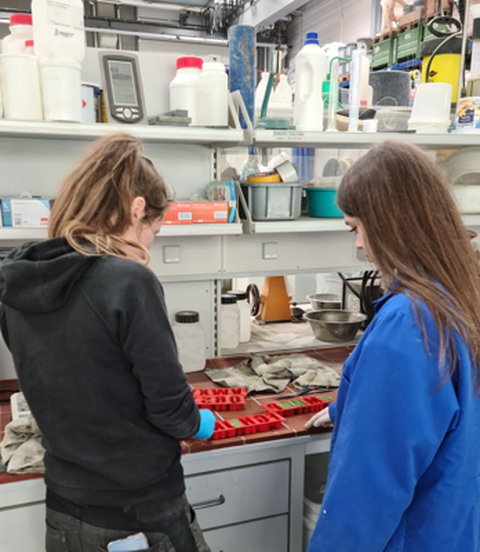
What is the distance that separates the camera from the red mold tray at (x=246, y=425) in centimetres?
140

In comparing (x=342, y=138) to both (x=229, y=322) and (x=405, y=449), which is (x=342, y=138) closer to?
(x=229, y=322)

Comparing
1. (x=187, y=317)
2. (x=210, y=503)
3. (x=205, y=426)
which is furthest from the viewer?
(x=187, y=317)

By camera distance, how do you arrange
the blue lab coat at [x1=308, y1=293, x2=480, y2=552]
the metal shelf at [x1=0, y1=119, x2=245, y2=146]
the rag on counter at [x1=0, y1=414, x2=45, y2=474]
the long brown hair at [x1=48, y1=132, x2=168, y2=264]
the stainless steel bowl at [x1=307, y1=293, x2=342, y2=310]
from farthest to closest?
the stainless steel bowl at [x1=307, y1=293, x2=342, y2=310], the metal shelf at [x1=0, y1=119, x2=245, y2=146], the rag on counter at [x1=0, y1=414, x2=45, y2=474], the long brown hair at [x1=48, y1=132, x2=168, y2=264], the blue lab coat at [x1=308, y1=293, x2=480, y2=552]

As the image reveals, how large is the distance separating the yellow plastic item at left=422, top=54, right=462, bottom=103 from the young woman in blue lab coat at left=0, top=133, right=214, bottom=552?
1.52 metres

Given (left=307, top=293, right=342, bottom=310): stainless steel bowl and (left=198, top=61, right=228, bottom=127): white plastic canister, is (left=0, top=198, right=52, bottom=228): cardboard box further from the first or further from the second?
(left=307, top=293, right=342, bottom=310): stainless steel bowl

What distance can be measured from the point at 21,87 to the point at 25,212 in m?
0.37

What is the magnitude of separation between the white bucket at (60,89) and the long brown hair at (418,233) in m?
0.97

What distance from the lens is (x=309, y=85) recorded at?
5.75 ft

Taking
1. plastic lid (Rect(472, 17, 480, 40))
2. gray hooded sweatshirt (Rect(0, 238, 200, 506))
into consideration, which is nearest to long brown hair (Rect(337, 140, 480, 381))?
gray hooded sweatshirt (Rect(0, 238, 200, 506))

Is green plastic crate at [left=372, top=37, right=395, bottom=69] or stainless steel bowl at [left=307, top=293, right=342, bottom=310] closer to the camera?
stainless steel bowl at [left=307, top=293, right=342, bottom=310]

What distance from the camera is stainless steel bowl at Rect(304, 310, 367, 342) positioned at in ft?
7.23

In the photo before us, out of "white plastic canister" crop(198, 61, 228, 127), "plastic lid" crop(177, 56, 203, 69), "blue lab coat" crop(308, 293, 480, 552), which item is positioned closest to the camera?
"blue lab coat" crop(308, 293, 480, 552)

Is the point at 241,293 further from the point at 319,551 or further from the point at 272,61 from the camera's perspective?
the point at 319,551

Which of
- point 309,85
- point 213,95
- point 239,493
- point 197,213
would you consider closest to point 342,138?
point 309,85
